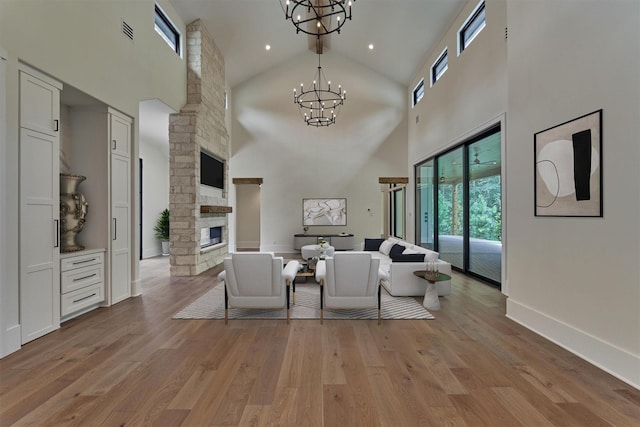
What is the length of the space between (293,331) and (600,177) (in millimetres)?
3096

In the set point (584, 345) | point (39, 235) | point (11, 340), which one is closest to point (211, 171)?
point (39, 235)

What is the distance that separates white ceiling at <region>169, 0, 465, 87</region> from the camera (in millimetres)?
6371

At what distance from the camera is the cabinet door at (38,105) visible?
116 inches

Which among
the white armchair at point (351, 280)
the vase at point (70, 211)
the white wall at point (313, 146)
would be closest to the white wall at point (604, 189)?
the white armchair at point (351, 280)

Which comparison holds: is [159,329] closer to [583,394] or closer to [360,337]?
[360,337]

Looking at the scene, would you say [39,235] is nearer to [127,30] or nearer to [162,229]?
[127,30]

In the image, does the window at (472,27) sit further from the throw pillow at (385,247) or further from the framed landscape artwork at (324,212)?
the framed landscape artwork at (324,212)

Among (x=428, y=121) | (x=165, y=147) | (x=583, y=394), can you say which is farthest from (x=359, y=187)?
(x=583, y=394)

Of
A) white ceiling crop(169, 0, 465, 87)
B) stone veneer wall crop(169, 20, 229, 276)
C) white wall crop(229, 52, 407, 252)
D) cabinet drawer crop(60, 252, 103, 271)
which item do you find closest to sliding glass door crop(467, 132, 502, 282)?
white ceiling crop(169, 0, 465, 87)

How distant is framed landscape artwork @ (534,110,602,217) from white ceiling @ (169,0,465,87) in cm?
450

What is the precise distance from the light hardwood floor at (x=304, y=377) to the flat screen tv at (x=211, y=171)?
12.7 feet

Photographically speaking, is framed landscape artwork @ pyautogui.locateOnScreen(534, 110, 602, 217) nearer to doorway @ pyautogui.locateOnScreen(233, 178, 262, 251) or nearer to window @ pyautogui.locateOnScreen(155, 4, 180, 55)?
window @ pyautogui.locateOnScreen(155, 4, 180, 55)

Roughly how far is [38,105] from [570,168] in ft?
16.7

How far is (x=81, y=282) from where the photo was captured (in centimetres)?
378
